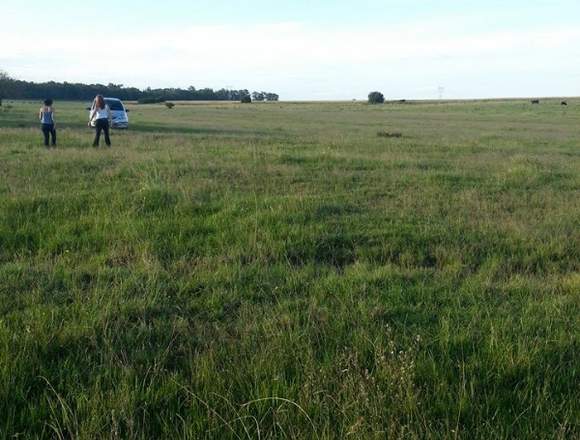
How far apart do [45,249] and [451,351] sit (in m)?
4.24

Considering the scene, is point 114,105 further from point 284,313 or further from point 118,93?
point 118,93

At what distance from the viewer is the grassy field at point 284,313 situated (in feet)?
9.37

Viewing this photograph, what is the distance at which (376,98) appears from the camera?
132 metres

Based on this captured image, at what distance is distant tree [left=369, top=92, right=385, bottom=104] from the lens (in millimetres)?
131125

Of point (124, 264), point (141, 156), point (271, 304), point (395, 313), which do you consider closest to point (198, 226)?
point (124, 264)

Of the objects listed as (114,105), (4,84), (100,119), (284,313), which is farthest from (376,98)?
(284,313)

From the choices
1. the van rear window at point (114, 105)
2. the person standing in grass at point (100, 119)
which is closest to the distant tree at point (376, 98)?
the van rear window at point (114, 105)

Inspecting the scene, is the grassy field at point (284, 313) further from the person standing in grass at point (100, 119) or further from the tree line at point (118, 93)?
the tree line at point (118, 93)

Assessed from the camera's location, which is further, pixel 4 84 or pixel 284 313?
pixel 4 84

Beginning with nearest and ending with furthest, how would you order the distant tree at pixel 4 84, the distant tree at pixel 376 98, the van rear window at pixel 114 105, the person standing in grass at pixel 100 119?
the person standing in grass at pixel 100 119
the van rear window at pixel 114 105
the distant tree at pixel 4 84
the distant tree at pixel 376 98

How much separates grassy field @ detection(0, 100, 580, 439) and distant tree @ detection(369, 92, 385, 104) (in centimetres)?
12614

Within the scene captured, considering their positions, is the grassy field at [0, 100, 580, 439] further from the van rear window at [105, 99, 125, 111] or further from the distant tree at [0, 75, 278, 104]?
the distant tree at [0, 75, 278, 104]

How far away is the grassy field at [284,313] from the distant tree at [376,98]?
4966 inches

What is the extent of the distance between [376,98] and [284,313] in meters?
132
